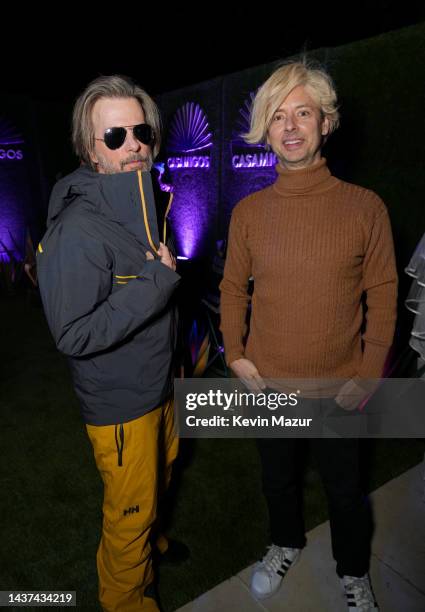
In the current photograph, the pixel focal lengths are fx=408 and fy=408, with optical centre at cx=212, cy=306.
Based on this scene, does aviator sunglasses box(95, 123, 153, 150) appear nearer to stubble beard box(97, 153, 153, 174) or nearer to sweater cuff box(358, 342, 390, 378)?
stubble beard box(97, 153, 153, 174)

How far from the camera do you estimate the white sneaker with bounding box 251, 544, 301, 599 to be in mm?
1758

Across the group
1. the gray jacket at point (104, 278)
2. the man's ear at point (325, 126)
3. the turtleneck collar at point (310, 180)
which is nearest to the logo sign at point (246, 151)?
the man's ear at point (325, 126)

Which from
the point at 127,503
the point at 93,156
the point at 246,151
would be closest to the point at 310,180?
the point at 93,156

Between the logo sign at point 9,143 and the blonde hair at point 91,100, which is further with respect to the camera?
the logo sign at point 9,143

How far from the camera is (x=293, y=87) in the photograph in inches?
54.9

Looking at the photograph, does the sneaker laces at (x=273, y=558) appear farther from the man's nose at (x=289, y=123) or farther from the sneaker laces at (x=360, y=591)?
the man's nose at (x=289, y=123)

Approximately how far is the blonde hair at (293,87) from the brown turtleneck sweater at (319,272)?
0.19 m

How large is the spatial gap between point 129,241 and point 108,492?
90 cm

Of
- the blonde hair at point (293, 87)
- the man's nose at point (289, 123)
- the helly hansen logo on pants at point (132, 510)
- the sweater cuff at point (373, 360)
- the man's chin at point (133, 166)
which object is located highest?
the blonde hair at point (293, 87)

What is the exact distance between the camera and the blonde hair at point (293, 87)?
1396 mm

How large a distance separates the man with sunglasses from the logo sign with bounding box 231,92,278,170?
4104 mm

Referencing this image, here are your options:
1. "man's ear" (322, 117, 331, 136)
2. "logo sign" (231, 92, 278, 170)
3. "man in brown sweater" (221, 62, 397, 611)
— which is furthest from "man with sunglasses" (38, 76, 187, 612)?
"logo sign" (231, 92, 278, 170)

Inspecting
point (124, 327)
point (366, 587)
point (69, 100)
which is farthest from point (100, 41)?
point (366, 587)

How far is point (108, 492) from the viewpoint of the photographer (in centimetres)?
147
